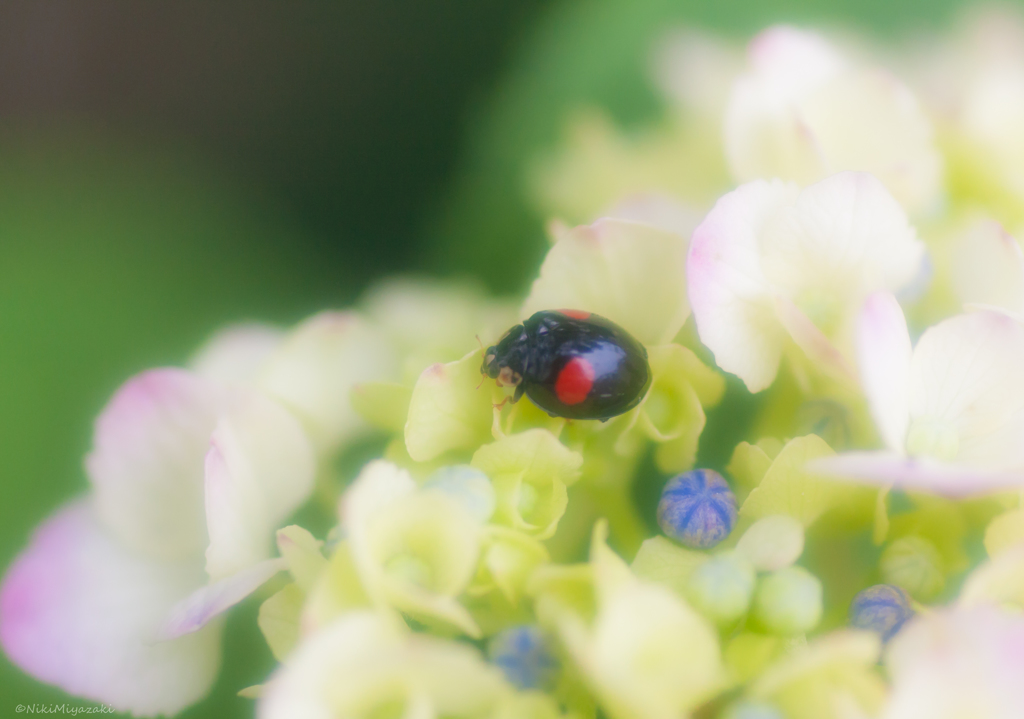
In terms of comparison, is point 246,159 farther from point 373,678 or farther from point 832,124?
point 373,678

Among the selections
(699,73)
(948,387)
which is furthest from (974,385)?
(699,73)

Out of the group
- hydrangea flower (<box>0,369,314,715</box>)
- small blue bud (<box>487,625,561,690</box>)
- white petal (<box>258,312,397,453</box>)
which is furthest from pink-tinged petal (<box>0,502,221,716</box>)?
small blue bud (<box>487,625,561,690</box>)

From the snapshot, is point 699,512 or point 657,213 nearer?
point 699,512

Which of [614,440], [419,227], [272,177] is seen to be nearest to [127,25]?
[272,177]

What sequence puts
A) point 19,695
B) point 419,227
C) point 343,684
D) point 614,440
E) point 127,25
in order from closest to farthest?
point 343,684 → point 614,440 → point 19,695 → point 419,227 → point 127,25

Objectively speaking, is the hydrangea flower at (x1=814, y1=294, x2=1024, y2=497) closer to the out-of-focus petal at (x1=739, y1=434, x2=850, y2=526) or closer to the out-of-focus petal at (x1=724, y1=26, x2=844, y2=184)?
the out-of-focus petal at (x1=739, y1=434, x2=850, y2=526)

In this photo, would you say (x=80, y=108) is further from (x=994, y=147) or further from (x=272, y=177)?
(x=994, y=147)

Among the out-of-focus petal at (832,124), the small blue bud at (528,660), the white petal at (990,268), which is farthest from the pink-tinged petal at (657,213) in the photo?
the small blue bud at (528,660)
